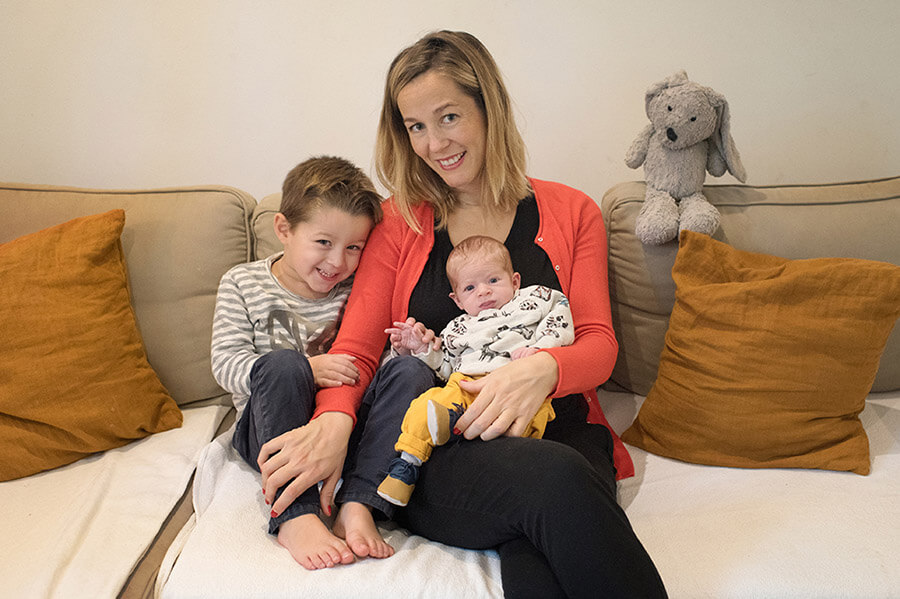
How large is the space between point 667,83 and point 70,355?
1.53 metres

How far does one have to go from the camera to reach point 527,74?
6.75 feet

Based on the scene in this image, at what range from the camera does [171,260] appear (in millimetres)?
1761

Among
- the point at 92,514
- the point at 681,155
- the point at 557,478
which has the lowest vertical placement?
the point at 92,514

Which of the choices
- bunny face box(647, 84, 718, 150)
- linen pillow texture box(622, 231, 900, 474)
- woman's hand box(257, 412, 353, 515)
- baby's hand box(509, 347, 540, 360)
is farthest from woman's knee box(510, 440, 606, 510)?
bunny face box(647, 84, 718, 150)

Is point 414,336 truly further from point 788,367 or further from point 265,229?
point 788,367

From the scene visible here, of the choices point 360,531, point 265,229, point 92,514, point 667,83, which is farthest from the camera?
point 265,229

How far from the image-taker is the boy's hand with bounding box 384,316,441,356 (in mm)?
1479

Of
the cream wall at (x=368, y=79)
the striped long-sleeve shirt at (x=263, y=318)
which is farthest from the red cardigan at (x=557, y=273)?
the cream wall at (x=368, y=79)

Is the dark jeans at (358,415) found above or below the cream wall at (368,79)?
below

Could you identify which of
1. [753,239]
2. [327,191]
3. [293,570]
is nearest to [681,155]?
[753,239]

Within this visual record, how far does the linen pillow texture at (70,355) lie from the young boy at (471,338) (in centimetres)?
64

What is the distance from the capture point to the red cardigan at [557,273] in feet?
4.93

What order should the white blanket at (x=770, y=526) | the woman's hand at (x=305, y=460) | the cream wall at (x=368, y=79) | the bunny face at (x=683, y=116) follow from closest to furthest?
1. the white blanket at (x=770, y=526)
2. the woman's hand at (x=305, y=460)
3. the bunny face at (x=683, y=116)
4. the cream wall at (x=368, y=79)

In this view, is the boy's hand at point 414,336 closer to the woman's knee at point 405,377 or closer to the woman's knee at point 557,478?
the woman's knee at point 405,377
